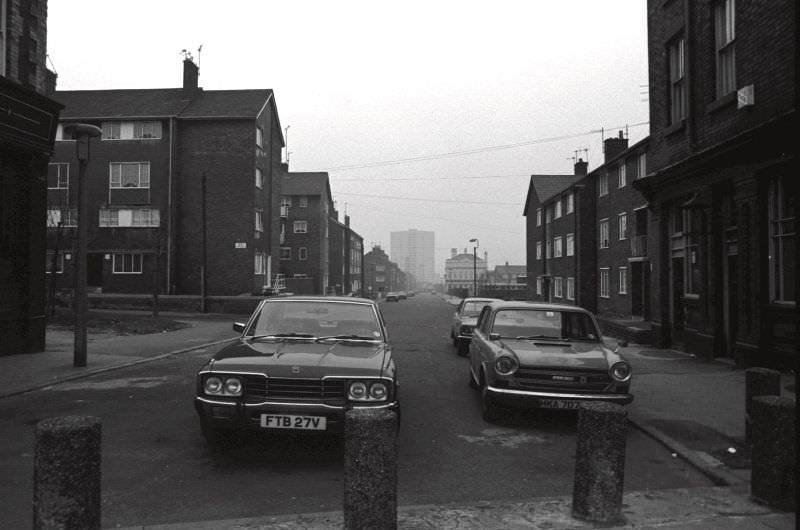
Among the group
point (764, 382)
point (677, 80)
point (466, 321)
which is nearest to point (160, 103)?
point (466, 321)

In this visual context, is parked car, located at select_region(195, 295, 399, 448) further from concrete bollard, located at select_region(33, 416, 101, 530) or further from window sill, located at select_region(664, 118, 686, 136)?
window sill, located at select_region(664, 118, 686, 136)

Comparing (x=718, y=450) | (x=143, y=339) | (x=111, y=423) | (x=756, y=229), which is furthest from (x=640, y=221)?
(x=111, y=423)

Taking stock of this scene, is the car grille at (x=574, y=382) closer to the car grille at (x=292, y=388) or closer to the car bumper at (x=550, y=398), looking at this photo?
the car bumper at (x=550, y=398)

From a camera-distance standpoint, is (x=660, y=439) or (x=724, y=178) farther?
(x=724, y=178)

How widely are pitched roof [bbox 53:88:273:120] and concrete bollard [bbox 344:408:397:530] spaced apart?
34585mm

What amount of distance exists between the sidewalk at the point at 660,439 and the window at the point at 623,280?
15.3 meters

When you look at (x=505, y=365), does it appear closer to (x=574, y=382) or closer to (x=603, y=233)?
(x=574, y=382)

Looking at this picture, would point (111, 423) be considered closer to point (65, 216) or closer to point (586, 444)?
point (586, 444)

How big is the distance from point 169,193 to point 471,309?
25067 millimetres

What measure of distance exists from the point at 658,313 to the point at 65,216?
31.6 meters

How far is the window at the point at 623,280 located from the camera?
29953 millimetres

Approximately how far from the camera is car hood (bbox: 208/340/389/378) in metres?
5.27

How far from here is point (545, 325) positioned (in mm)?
8305

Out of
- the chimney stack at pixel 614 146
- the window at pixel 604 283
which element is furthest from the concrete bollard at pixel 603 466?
the chimney stack at pixel 614 146
